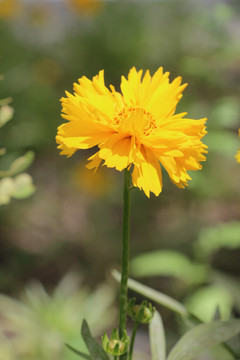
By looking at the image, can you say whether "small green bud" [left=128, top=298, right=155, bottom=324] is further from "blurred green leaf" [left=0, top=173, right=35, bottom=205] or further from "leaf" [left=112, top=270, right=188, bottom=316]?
"blurred green leaf" [left=0, top=173, right=35, bottom=205]

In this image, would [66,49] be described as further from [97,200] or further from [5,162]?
[5,162]

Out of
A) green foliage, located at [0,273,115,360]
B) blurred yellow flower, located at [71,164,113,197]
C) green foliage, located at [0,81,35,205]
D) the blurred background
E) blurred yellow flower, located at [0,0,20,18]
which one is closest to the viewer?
green foliage, located at [0,81,35,205]

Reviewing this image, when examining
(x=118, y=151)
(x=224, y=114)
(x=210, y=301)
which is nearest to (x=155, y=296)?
(x=118, y=151)

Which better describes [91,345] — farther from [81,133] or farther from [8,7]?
[8,7]

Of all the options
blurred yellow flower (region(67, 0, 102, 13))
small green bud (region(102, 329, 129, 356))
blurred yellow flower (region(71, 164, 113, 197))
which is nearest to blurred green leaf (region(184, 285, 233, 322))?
blurred yellow flower (region(71, 164, 113, 197))

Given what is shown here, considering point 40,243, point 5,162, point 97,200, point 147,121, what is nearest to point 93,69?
point 97,200

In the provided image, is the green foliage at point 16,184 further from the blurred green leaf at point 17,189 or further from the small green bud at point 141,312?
the small green bud at point 141,312
